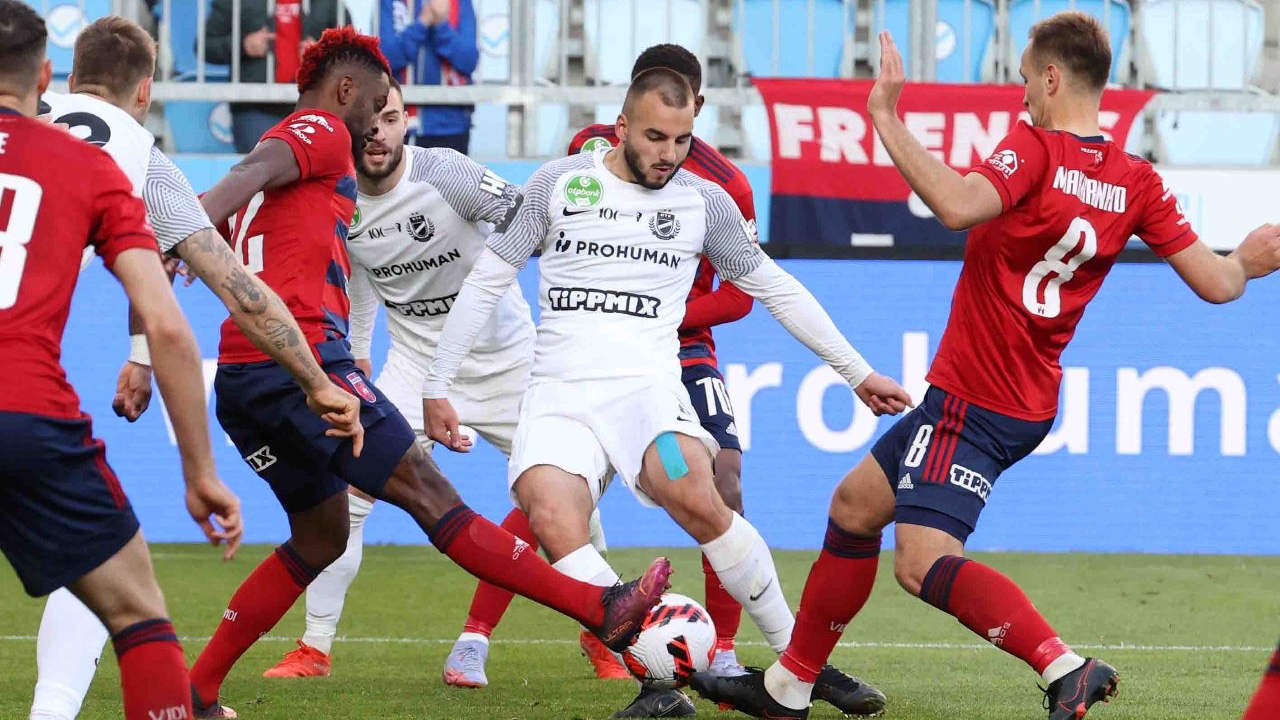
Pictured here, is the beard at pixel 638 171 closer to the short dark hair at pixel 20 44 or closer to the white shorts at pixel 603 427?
the white shorts at pixel 603 427

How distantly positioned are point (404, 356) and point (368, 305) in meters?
0.25

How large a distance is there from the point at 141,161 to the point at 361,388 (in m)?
0.95

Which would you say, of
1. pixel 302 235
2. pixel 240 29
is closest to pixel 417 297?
pixel 302 235

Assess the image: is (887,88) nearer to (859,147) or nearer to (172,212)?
(172,212)

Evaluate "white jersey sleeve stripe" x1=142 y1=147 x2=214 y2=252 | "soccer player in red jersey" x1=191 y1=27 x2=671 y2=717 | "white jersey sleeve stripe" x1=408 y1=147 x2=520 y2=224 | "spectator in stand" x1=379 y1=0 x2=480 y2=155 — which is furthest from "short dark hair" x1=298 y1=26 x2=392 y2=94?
"spectator in stand" x1=379 y1=0 x2=480 y2=155

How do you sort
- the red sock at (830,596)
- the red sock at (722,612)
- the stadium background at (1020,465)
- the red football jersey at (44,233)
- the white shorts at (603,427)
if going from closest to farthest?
the red football jersey at (44,233), the red sock at (830,596), the white shorts at (603,427), the red sock at (722,612), the stadium background at (1020,465)

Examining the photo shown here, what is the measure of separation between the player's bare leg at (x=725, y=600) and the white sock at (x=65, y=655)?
77.4 inches

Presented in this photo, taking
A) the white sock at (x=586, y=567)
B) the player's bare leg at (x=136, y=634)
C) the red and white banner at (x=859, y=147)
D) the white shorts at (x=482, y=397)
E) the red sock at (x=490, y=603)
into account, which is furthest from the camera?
the red and white banner at (x=859, y=147)

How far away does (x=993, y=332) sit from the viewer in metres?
4.72

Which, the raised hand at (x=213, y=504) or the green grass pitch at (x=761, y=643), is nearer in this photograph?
the raised hand at (x=213, y=504)

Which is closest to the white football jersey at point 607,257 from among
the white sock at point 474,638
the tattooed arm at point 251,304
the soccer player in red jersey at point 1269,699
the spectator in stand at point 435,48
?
the tattooed arm at point 251,304

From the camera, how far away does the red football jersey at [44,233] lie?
3.39m

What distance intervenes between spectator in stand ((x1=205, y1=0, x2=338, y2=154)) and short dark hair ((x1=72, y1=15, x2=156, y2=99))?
7.55 m

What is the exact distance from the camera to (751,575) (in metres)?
5.24
